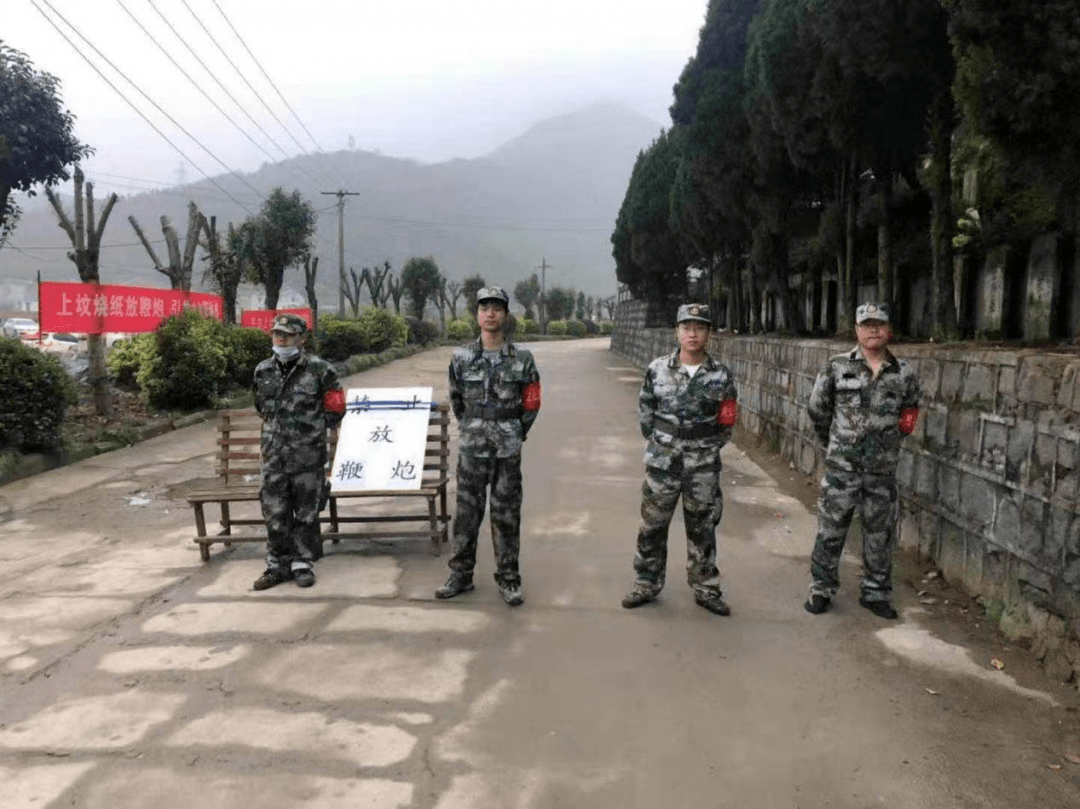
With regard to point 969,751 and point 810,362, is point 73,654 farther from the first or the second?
point 810,362

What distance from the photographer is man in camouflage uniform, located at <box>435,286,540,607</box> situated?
4320 mm

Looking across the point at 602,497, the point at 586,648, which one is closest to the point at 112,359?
the point at 602,497

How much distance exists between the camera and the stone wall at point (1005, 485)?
3.44m

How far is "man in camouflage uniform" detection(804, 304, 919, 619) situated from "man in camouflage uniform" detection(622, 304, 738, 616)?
590 mm

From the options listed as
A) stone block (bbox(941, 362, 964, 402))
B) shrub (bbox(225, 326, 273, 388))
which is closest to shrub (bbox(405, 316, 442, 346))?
shrub (bbox(225, 326, 273, 388))

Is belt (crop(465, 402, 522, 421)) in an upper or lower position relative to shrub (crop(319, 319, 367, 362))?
lower

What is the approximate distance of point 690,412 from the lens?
162 inches

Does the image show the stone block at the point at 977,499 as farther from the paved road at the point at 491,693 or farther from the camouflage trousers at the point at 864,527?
the paved road at the point at 491,693

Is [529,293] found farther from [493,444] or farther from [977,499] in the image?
[977,499]

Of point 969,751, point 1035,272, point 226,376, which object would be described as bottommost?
point 969,751

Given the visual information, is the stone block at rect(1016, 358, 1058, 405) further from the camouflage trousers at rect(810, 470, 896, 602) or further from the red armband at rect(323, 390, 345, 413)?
the red armband at rect(323, 390, 345, 413)

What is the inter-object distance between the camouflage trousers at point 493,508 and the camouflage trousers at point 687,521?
2.39 ft

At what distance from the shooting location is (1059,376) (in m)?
3.55

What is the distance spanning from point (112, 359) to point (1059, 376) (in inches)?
572
